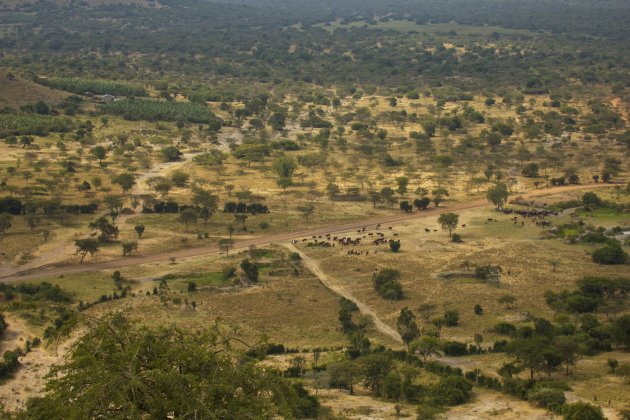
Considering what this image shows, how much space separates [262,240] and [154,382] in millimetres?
49729

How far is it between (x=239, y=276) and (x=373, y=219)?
22.1 metres

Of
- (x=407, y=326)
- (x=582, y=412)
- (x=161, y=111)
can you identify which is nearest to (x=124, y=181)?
(x=407, y=326)

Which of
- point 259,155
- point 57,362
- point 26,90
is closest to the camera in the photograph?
point 57,362

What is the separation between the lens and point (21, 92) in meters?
134

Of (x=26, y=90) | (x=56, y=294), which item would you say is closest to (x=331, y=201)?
(x=56, y=294)

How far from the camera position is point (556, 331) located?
43969 millimetres

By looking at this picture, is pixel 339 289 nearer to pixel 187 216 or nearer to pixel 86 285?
pixel 86 285

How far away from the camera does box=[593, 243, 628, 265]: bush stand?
5844 centimetres

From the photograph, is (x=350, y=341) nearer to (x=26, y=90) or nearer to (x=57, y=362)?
(x=57, y=362)

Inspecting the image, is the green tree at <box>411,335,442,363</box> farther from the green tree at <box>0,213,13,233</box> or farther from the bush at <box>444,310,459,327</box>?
the green tree at <box>0,213,13,233</box>

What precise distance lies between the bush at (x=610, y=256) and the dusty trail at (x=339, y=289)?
2111 cm

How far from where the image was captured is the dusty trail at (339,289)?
46.4 metres

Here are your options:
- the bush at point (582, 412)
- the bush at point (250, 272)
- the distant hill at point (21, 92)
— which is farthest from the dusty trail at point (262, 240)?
the distant hill at point (21, 92)

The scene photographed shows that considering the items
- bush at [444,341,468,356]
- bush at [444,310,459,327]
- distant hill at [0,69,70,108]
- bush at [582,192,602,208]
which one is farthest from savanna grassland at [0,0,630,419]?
bush at [582,192,602,208]
